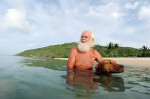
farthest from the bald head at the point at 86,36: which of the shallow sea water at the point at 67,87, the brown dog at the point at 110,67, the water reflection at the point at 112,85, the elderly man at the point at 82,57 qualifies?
the water reflection at the point at 112,85

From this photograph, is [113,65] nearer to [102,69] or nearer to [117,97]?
[102,69]

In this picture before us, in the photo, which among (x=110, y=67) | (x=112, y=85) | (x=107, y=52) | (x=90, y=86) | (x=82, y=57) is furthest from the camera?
(x=107, y=52)

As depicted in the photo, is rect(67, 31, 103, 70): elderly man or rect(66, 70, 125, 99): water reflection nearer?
rect(66, 70, 125, 99): water reflection

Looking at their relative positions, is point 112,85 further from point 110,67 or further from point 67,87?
point 110,67

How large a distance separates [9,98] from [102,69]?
2.47 m

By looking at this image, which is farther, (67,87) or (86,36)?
(86,36)

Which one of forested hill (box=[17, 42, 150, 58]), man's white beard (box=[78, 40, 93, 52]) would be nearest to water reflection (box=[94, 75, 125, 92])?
man's white beard (box=[78, 40, 93, 52])

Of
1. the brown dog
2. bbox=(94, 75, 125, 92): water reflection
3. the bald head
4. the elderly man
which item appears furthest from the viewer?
the bald head

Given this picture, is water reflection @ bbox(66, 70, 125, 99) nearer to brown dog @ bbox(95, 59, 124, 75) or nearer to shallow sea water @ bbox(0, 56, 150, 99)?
shallow sea water @ bbox(0, 56, 150, 99)

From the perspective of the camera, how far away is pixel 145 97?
1.51 meters

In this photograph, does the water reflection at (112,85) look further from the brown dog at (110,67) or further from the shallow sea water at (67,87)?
the brown dog at (110,67)

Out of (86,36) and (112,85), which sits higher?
(86,36)

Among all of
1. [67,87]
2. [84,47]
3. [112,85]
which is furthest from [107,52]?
[67,87]

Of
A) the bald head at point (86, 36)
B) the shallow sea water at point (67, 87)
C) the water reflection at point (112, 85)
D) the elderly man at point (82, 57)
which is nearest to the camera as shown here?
the shallow sea water at point (67, 87)
